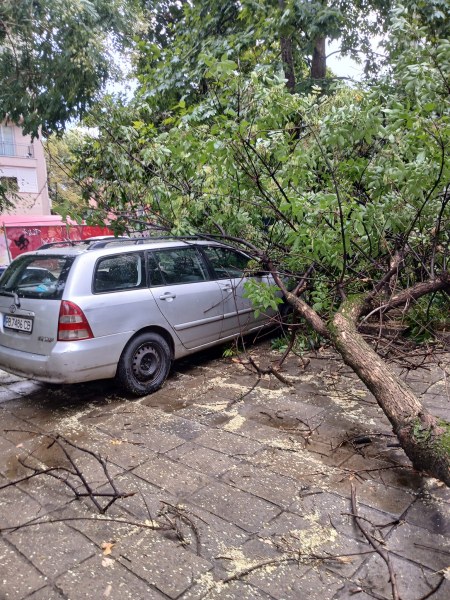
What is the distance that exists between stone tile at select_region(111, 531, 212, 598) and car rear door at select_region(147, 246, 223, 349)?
8.91ft

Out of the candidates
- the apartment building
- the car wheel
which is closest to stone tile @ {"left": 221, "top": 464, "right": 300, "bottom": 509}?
the car wheel

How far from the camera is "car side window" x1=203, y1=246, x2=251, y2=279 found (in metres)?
5.81

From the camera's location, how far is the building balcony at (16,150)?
26.7m

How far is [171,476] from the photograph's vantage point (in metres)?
3.20

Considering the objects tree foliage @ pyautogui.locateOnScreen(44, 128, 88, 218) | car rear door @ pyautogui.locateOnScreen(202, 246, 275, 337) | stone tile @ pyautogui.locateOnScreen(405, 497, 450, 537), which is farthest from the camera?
car rear door @ pyautogui.locateOnScreen(202, 246, 275, 337)

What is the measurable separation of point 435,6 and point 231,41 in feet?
10.4

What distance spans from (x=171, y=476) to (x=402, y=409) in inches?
64.9

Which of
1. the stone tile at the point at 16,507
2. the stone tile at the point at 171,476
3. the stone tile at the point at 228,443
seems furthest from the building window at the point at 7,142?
the stone tile at the point at 171,476

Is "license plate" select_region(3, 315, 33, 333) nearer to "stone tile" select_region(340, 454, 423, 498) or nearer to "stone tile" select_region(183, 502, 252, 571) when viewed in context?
"stone tile" select_region(183, 502, 252, 571)

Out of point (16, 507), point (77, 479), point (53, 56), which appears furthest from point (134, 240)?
point (53, 56)

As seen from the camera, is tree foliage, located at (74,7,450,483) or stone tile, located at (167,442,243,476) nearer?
stone tile, located at (167,442,243,476)

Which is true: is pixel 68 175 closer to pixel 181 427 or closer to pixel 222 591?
pixel 181 427

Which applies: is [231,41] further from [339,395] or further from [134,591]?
[134,591]

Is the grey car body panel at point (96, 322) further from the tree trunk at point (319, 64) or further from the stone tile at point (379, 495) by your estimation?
the tree trunk at point (319, 64)
